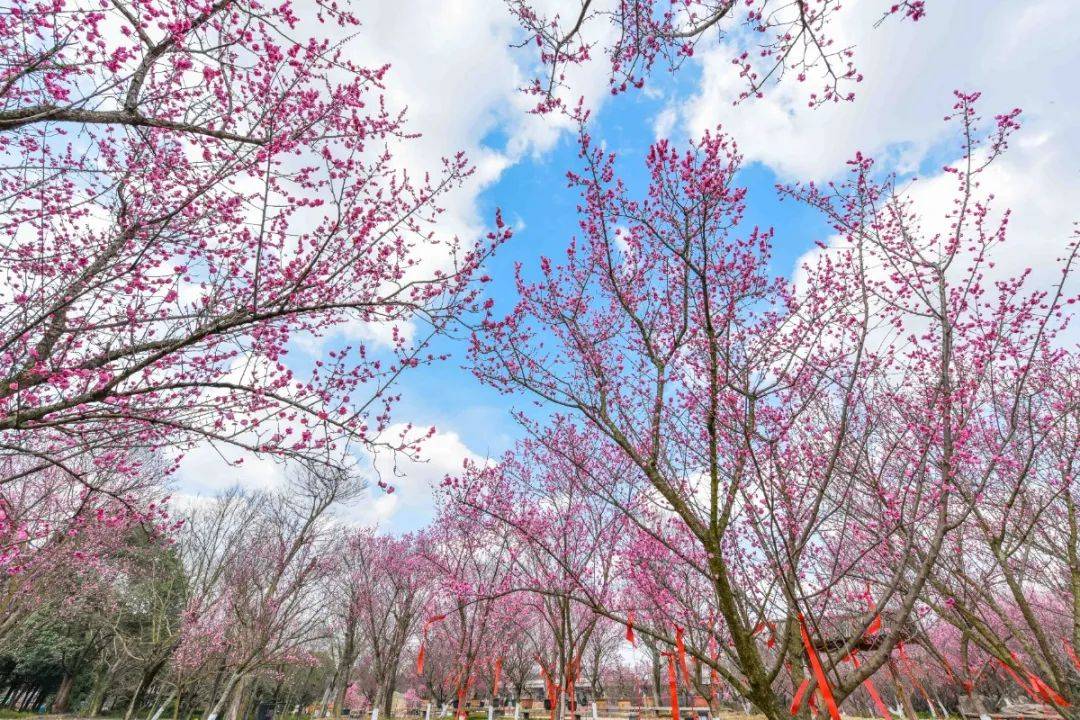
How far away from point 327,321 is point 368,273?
990 millimetres

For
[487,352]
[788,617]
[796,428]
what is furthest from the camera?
[796,428]

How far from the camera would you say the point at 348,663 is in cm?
2583

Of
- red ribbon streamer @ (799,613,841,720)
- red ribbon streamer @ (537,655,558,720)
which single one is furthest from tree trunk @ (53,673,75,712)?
red ribbon streamer @ (799,613,841,720)

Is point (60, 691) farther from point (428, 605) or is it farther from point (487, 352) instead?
point (487, 352)

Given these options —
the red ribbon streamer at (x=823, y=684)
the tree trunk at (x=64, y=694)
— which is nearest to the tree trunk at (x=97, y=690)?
the tree trunk at (x=64, y=694)

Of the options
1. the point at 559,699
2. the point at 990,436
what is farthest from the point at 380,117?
the point at 559,699

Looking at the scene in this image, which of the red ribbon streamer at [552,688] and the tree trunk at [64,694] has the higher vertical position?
the red ribbon streamer at [552,688]

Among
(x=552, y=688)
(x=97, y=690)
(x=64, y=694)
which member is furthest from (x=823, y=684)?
(x=64, y=694)

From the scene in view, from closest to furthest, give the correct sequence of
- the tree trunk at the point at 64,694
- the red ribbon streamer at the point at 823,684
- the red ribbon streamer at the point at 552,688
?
1. the red ribbon streamer at the point at 823,684
2. the red ribbon streamer at the point at 552,688
3. the tree trunk at the point at 64,694

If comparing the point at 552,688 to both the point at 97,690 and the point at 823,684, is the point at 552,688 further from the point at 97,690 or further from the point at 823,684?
the point at 97,690

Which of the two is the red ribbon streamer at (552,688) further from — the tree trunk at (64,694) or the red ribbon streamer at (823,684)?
the tree trunk at (64,694)

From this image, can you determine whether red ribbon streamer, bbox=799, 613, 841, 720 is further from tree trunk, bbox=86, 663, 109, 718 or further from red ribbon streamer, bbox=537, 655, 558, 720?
tree trunk, bbox=86, 663, 109, 718

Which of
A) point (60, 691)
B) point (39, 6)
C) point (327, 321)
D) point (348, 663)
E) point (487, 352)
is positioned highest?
point (39, 6)

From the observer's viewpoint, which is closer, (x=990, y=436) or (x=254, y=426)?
(x=254, y=426)
